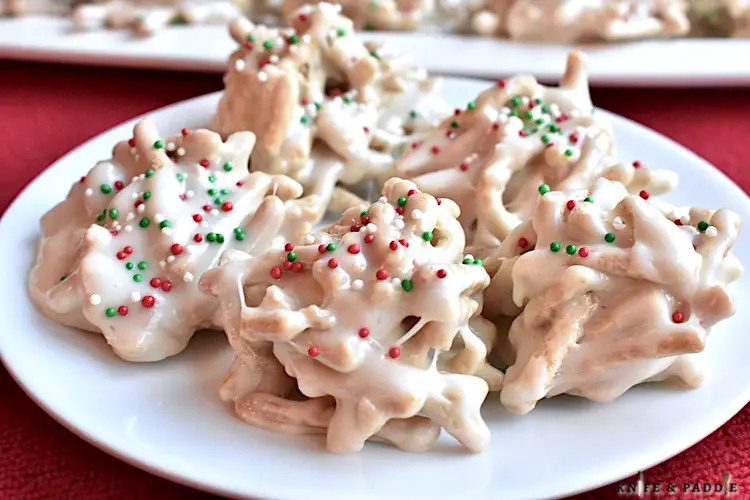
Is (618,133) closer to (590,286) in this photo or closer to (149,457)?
(590,286)

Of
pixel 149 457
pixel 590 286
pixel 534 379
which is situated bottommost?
pixel 149 457

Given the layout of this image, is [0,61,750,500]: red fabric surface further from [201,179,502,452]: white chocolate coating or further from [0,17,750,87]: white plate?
[201,179,502,452]: white chocolate coating

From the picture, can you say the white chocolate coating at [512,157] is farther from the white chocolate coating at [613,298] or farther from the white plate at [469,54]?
the white plate at [469,54]

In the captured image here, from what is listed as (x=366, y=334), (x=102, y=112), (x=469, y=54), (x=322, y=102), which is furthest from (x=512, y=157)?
(x=102, y=112)

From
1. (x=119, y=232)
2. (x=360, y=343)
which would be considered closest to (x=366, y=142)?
(x=119, y=232)

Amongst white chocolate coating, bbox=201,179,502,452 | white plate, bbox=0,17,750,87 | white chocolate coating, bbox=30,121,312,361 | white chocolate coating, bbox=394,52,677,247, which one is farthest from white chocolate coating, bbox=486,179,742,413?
white plate, bbox=0,17,750,87

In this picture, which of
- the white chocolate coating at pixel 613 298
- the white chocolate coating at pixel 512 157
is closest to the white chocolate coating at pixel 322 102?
the white chocolate coating at pixel 512 157
